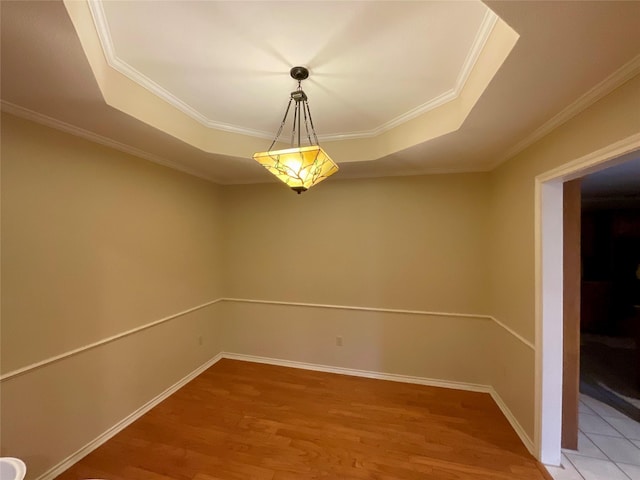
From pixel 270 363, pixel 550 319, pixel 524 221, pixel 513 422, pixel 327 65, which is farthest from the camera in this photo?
pixel 270 363

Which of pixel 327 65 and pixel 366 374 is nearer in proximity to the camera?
pixel 327 65

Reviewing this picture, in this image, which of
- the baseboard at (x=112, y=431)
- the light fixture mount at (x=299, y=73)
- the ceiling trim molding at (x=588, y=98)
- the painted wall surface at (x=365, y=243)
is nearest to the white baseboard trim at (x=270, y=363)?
the baseboard at (x=112, y=431)

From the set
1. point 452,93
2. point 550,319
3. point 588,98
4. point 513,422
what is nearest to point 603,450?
point 513,422

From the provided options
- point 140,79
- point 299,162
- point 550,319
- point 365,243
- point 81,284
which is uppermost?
point 140,79

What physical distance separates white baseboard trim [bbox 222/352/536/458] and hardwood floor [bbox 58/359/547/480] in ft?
0.22

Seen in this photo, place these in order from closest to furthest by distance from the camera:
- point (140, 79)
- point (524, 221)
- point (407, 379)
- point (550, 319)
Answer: point (140, 79)
point (550, 319)
point (524, 221)
point (407, 379)

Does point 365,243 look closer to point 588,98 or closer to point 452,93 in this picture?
point 452,93

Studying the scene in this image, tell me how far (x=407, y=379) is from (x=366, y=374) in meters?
0.49

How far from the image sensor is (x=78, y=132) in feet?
6.81

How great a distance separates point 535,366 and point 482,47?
223cm

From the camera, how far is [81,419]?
6.91 ft

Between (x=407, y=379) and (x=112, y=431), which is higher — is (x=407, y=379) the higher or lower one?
the higher one

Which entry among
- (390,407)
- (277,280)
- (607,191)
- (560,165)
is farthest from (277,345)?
(607,191)

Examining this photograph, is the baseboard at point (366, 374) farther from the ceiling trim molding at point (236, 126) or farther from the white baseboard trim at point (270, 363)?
the ceiling trim molding at point (236, 126)
